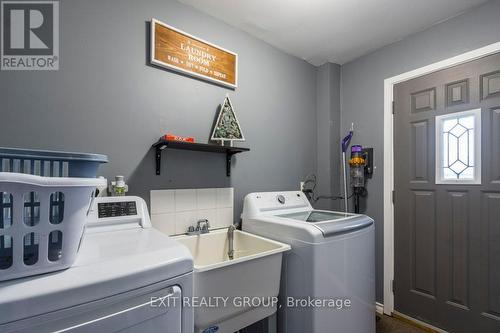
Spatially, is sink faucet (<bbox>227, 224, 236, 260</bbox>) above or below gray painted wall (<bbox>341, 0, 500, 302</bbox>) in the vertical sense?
below

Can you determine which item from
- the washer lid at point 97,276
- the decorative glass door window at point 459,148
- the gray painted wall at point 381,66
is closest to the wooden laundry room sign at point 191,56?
the washer lid at point 97,276

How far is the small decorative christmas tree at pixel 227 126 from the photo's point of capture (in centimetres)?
178

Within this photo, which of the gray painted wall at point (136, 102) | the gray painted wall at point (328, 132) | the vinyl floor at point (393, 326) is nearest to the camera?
the gray painted wall at point (136, 102)

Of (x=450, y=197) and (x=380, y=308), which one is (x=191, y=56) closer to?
(x=450, y=197)

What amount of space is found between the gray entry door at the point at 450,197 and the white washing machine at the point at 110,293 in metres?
2.01

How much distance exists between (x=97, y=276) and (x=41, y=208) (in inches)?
9.2

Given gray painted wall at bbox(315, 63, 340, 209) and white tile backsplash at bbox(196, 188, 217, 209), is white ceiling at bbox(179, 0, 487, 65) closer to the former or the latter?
gray painted wall at bbox(315, 63, 340, 209)

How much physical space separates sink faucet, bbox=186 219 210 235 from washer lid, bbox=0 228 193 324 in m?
0.67

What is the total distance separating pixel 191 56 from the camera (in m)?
1.73

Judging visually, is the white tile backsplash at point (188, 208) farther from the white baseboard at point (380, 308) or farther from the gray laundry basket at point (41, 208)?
the white baseboard at point (380, 308)

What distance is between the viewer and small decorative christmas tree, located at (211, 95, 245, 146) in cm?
178

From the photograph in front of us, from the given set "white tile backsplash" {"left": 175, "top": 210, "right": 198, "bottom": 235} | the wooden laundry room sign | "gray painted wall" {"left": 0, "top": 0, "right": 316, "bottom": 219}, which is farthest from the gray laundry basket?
the wooden laundry room sign

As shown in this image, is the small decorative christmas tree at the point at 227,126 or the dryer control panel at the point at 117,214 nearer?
the dryer control panel at the point at 117,214

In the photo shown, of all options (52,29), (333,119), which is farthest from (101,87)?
(333,119)
